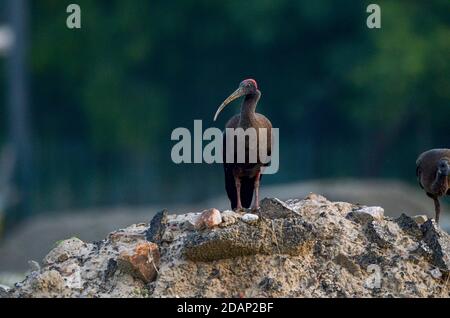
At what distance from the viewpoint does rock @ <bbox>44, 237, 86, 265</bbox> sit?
396 inches

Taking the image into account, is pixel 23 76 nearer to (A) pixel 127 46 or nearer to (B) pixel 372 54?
(A) pixel 127 46

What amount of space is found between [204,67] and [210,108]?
1721 millimetres

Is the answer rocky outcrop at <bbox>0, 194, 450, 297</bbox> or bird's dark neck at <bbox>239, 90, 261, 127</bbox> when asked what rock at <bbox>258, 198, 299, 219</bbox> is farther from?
bird's dark neck at <bbox>239, 90, 261, 127</bbox>

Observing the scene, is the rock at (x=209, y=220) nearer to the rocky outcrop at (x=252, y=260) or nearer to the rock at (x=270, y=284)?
the rocky outcrop at (x=252, y=260)

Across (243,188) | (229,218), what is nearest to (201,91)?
(243,188)

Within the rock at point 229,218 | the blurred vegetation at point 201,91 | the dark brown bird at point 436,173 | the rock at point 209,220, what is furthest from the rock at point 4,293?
the blurred vegetation at point 201,91

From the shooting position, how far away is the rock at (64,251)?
1006 centimetres

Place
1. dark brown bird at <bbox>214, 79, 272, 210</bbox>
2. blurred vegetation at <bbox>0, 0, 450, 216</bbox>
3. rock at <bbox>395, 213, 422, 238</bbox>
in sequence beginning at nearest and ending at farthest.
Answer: rock at <bbox>395, 213, 422, 238</bbox>, dark brown bird at <bbox>214, 79, 272, 210</bbox>, blurred vegetation at <bbox>0, 0, 450, 216</bbox>

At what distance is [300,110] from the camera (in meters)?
37.6

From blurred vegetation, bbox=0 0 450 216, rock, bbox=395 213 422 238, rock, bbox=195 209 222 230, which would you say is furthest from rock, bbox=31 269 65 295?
blurred vegetation, bbox=0 0 450 216

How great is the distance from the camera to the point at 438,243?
10109mm

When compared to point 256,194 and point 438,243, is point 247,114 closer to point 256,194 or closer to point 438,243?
point 256,194

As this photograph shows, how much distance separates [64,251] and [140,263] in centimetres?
82

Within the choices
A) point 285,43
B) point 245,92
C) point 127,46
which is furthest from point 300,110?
point 245,92
